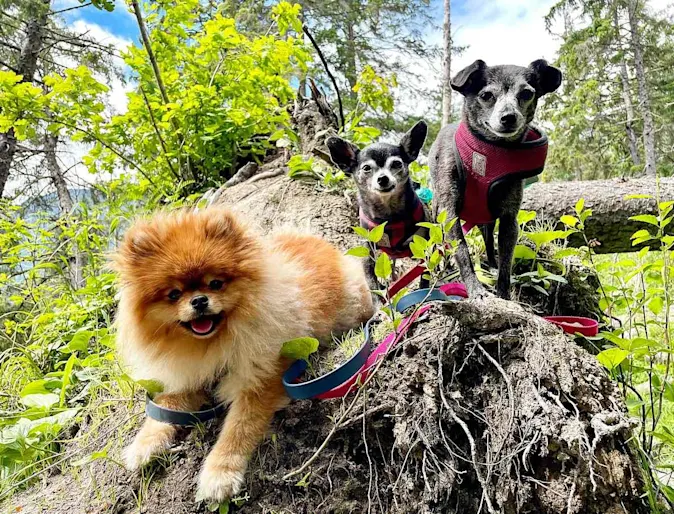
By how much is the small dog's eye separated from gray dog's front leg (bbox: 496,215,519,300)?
1.65 ft

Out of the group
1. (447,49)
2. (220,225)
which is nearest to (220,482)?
(220,225)

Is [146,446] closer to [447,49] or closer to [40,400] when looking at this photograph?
[40,400]

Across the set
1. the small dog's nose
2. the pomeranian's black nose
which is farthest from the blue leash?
the small dog's nose

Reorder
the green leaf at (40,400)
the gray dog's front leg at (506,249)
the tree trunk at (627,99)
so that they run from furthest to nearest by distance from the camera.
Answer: the tree trunk at (627,99), the green leaf at (40,400), the gray dog's front leg at (506,249)

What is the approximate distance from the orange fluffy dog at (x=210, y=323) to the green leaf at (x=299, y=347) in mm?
57

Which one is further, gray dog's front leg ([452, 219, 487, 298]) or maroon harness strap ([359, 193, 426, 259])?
maroon harness strap ([359, 193, 426, 259])

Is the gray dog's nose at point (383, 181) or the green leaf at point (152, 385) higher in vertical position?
the gray dog's nose at point (383, 181)

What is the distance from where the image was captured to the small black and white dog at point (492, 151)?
1.87 metres

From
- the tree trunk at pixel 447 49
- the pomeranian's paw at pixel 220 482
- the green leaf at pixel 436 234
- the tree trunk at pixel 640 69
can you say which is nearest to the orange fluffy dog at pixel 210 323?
the pomeranian's paw at pixel 220 482

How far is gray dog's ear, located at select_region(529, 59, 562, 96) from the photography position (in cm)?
192

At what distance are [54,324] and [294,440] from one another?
275 cm

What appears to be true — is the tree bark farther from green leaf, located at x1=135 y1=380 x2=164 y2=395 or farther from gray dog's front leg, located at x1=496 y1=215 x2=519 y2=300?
green leaf, located at x1=135 y1=380 x2=164 y2=395

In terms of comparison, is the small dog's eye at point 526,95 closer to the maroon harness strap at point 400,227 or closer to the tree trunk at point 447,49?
the maroon harness strap at point 400,227

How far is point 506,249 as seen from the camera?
2.15 metres
